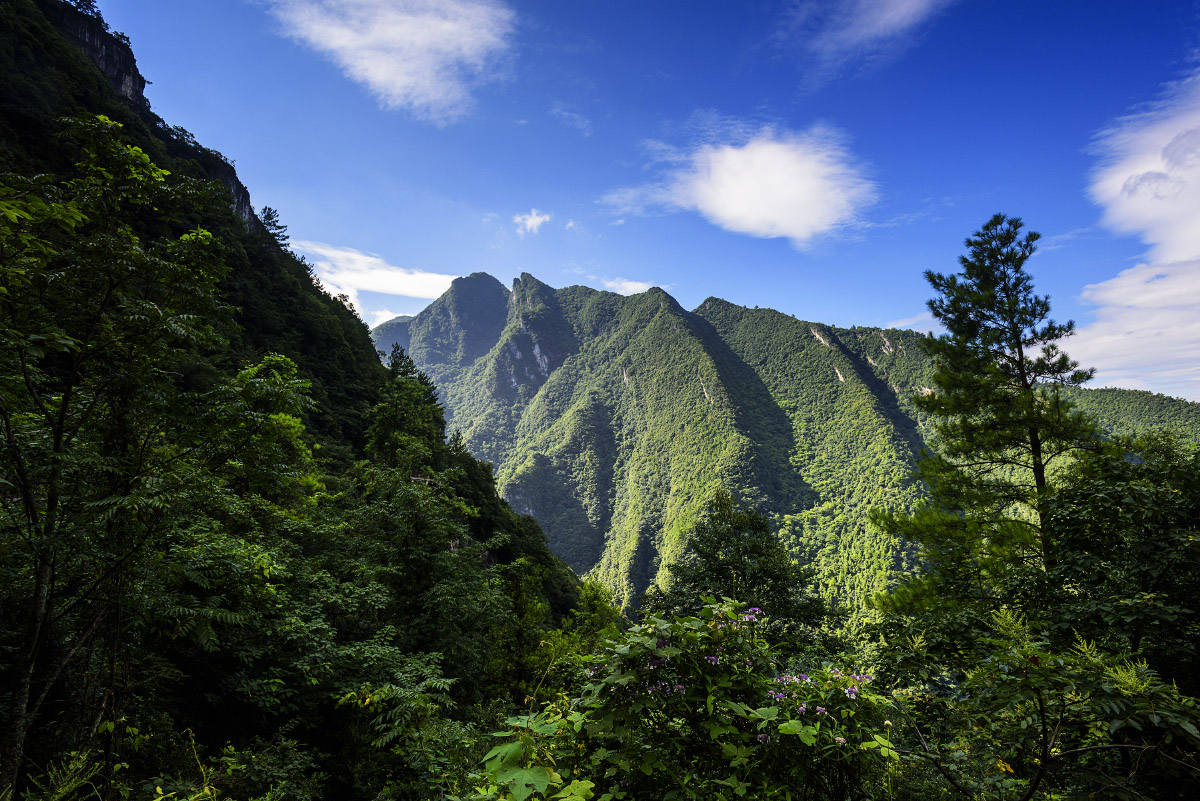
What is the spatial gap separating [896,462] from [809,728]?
8863cm

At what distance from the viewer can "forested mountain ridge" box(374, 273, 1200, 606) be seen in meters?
67.8

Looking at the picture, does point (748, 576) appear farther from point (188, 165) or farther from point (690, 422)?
point (690, 422)

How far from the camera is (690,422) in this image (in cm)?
10156

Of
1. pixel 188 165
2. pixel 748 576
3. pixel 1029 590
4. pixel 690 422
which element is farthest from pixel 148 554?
pixel 690 422

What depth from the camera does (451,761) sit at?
2.55 m

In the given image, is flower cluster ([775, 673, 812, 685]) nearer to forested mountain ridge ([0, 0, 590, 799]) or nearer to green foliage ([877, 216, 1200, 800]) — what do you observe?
green foliage ([877, 216, 1200, 800])

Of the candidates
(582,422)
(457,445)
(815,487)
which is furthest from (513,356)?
(457,445)

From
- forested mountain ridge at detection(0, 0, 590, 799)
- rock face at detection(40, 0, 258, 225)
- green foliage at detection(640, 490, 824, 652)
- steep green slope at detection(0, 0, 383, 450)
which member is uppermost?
rock face at detection(40, 0, 258, 225)

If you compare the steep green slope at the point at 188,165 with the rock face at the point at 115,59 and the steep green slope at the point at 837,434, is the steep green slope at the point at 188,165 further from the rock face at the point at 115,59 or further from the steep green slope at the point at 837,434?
the steep green slope at the point at 837,434

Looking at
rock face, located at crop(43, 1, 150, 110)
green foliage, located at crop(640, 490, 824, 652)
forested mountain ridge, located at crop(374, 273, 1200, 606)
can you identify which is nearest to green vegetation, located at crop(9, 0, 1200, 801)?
green foliage, located at crop(640, 490, 824, 652)

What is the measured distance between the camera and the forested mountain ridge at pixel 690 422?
67.8m

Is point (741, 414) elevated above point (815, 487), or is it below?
above

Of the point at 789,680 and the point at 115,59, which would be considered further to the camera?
the point at 115,59

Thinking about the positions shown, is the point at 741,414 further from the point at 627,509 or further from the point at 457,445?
the point at 457,445
